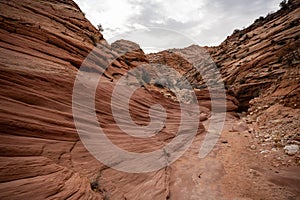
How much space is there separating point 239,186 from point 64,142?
5.31 meters

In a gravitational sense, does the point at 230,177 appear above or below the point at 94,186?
below

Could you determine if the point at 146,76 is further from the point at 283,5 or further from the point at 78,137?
the point at 283,5

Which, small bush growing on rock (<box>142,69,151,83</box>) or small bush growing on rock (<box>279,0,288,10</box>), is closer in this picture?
small bush growing on rock (<box>142,69,151,83</box>)

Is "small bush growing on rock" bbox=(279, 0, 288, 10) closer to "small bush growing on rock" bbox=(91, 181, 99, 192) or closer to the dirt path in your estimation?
the dirt path

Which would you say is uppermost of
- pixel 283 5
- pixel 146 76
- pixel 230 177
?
pixel 283 5

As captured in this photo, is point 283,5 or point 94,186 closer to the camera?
point 94,186

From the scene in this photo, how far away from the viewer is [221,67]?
22.9 m

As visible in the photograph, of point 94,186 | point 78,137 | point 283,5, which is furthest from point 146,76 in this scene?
point 283,5

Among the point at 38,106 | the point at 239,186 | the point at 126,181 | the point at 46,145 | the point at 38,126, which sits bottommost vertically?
the point at 239,186

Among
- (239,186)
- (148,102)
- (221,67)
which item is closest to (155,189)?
(239,186)

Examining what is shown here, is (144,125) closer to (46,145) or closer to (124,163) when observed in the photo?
(124,163)

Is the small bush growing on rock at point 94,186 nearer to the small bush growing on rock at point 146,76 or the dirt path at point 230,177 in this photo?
the dirt path at point 230,177

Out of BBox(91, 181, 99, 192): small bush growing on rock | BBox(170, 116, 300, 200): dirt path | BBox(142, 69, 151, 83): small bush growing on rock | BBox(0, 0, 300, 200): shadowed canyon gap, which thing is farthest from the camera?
BBox(142, 69, 151, 83): small bush growing on rock

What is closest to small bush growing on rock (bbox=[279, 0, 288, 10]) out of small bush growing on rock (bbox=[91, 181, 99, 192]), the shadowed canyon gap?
the shadowed canyon gap
